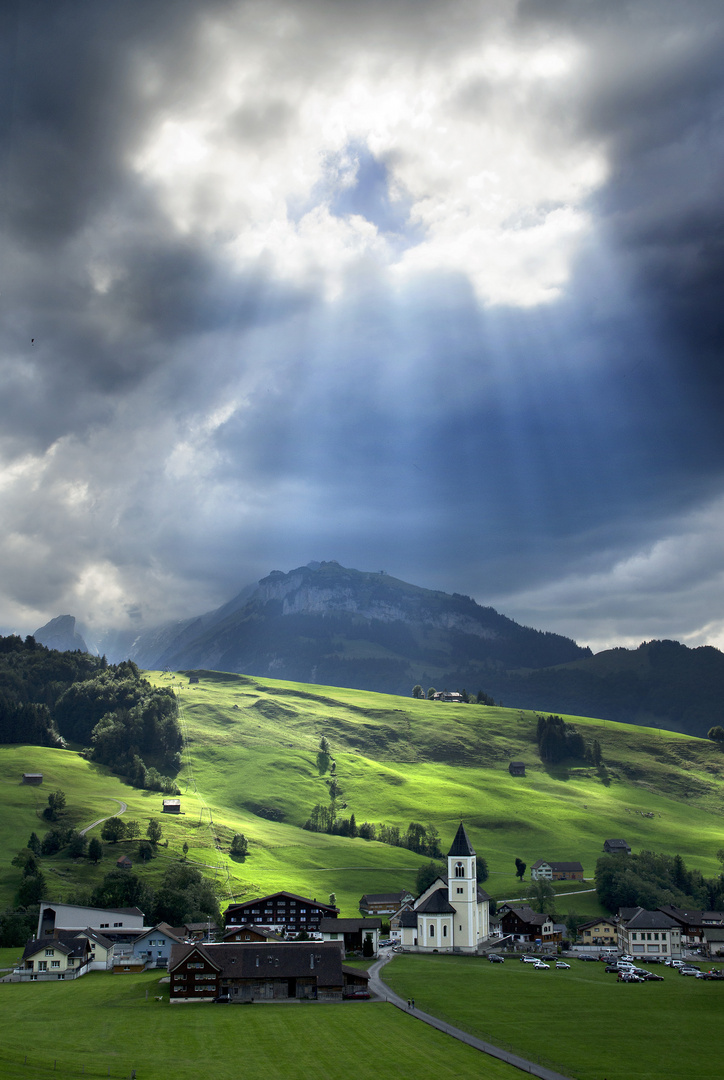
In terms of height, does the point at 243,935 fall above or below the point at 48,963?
above

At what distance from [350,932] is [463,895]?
27.0 meters

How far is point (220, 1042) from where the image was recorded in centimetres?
7262

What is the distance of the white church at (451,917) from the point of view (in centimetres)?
14762

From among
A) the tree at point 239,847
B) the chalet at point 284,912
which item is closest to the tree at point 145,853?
the tree at point 239,847

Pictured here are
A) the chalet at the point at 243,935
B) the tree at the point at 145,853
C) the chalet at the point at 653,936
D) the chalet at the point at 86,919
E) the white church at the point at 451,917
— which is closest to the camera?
the chalet at the point at 243,935

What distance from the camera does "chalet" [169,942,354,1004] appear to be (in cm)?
9638

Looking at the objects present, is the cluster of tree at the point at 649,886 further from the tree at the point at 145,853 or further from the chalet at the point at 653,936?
the tree at the point at 145,853

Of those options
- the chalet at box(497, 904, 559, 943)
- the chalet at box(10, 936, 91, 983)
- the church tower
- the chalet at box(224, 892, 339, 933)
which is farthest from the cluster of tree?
the chalet at box(10, 936, 91, 983)

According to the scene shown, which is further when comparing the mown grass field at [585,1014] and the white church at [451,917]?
the white church at [451,917]

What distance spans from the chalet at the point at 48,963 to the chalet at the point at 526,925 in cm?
7553

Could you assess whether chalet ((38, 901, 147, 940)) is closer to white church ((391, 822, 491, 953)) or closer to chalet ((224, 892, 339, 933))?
chalet ((224, 892, 339, 933))

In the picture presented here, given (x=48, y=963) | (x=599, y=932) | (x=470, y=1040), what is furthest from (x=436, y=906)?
(x=470, y=1040)

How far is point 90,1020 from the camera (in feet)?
267

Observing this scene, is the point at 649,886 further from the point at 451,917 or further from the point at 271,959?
the point at 271,959
